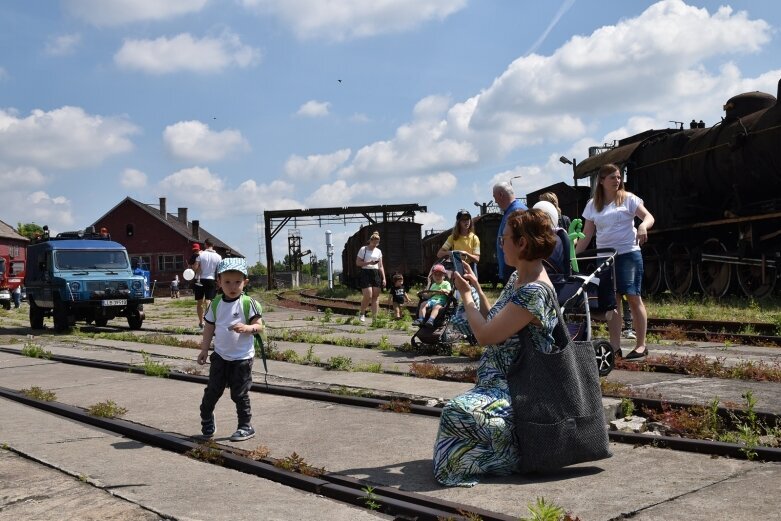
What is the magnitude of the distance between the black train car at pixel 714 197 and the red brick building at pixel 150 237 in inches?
2168

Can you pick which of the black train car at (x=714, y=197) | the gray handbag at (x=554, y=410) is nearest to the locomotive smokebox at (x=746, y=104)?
the black train car at (x=714, y=197)

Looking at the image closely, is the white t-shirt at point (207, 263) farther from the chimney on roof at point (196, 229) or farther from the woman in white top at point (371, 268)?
the chimney on roof at point (196, 229)

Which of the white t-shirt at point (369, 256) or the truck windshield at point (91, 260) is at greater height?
the truck windshield at point (91, 260)

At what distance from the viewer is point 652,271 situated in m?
20.1

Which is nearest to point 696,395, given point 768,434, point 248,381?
point 768,434

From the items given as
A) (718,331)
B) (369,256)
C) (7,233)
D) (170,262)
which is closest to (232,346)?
(718,331)

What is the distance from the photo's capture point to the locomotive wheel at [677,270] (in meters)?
18.7

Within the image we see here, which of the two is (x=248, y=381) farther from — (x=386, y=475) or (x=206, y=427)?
(x=386, y=475)

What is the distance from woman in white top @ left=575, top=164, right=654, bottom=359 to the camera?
8039 millimetres

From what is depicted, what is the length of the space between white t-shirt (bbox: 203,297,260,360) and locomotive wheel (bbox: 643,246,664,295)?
1583cm

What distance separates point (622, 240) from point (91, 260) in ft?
41.5

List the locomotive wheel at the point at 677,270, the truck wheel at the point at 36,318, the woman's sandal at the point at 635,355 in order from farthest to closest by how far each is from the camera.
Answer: the locomotive wheel at the point at 677,270
the truck wheel at the point at 36,318
the woman's sandal at the point at 635,355

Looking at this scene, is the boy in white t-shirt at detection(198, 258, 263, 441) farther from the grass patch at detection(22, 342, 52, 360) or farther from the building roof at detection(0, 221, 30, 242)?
the building roof at detection(0, 221, 30, 242)

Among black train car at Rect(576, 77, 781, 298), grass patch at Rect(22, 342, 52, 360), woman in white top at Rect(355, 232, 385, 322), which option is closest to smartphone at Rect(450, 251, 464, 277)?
grass patch at Rect(22, 342, 52, 360)
